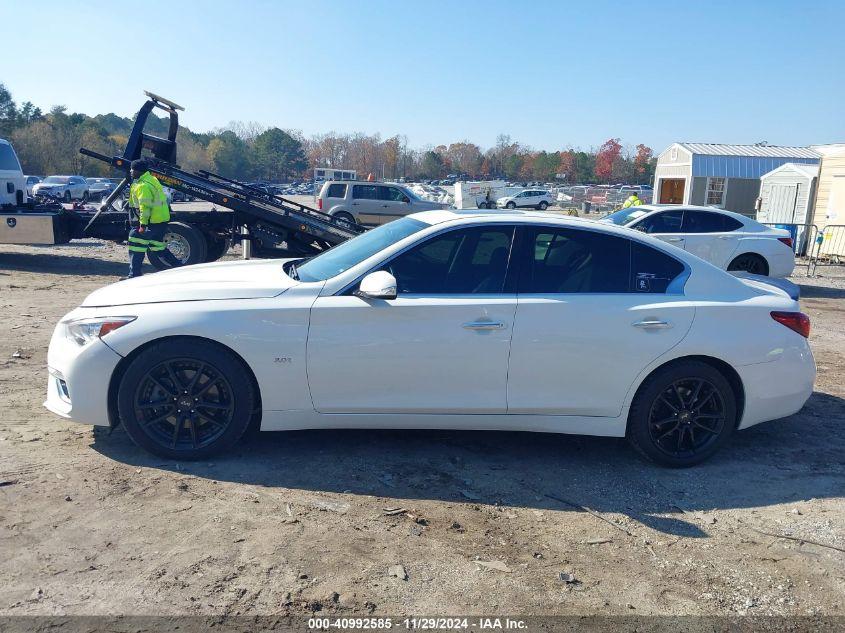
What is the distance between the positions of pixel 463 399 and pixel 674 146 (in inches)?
1191

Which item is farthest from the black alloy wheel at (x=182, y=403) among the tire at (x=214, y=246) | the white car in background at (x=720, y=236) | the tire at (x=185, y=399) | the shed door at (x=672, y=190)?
the shed door at (x=672, y=190)

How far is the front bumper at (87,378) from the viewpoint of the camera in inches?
161

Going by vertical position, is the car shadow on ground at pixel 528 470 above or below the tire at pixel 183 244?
below

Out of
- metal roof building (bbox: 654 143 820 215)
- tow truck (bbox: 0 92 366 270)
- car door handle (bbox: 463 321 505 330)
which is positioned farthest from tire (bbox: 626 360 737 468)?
metal roof building (bbox: 654 143 820 215)

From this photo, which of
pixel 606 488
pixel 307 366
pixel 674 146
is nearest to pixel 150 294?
pixel 307 366

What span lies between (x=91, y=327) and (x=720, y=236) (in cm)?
1124

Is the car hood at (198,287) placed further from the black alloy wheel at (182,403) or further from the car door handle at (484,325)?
the car door handle at (484,325)

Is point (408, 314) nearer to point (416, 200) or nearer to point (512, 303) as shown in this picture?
point (512, 303)

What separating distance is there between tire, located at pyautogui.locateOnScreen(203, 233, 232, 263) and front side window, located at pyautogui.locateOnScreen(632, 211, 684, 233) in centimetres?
801

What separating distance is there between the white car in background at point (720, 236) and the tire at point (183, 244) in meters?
7.86

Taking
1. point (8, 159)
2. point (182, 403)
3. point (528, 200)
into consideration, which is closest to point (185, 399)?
point (182, 403)

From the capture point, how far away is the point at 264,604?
9.53 ft

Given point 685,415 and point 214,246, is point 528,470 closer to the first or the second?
point 685,415

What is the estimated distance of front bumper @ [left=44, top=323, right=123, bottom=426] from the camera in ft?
13.4
